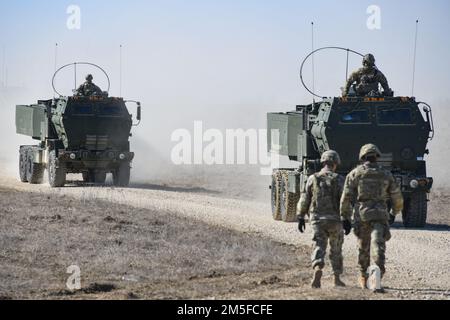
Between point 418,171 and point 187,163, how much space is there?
91.3 ft

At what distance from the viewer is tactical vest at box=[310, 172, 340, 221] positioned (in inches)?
481

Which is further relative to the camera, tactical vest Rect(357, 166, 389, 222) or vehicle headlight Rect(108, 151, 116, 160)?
vehicle headlight Rect(108, 151, 116, 160)

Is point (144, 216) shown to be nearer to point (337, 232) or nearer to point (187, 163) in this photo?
point (337, 232)

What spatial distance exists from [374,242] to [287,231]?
682cm

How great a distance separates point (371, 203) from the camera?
1225cm

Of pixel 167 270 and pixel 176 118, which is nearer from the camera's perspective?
pixel 167 270

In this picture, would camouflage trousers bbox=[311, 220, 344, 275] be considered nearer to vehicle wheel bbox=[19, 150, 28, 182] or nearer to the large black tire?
the large black tire

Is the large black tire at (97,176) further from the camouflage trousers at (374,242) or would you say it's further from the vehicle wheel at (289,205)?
the camouflage trousers at (374,242)

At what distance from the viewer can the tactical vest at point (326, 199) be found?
1222 centimetres

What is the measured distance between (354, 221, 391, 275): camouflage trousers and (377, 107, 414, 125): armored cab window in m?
8.04

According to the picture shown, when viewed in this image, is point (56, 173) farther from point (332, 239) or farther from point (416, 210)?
point (332, 239)

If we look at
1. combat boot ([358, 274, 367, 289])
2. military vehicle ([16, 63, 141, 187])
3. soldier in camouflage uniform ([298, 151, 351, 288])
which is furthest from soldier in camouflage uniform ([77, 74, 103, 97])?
combat boot ([358, 274, 367, 289])

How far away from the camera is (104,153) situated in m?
29.0
